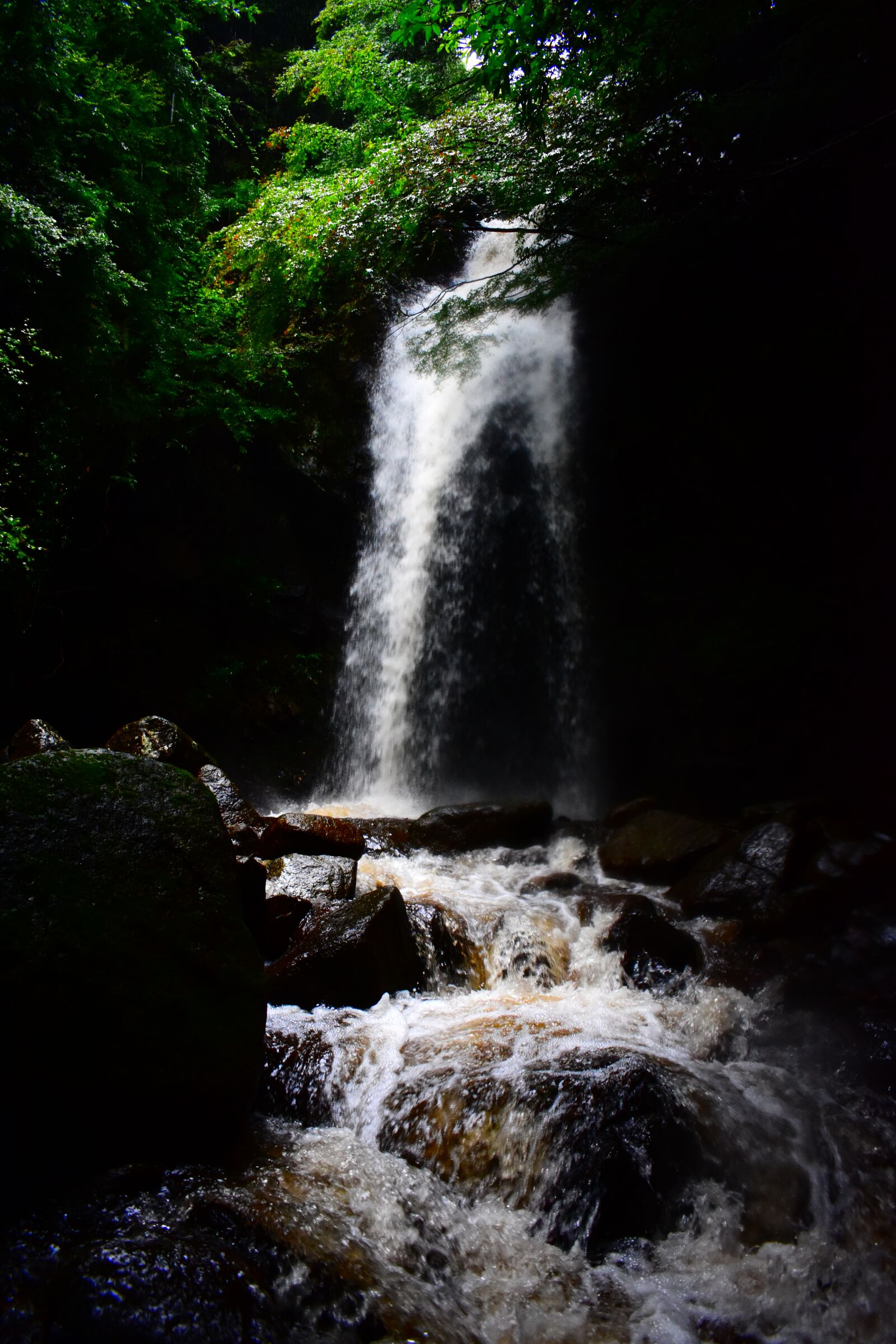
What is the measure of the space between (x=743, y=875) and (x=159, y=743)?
18.9 feet

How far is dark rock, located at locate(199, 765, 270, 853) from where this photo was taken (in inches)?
232

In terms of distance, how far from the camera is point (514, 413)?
40.1 ft

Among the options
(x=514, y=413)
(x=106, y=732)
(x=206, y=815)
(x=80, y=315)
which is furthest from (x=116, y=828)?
(x=514, y=413)

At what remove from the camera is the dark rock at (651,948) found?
4926mm

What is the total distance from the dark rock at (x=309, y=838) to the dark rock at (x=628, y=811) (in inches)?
129

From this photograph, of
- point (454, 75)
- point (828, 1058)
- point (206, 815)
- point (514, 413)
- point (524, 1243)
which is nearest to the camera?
point (524, 1243)

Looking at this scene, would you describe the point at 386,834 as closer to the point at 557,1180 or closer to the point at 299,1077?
the point at 299,1077

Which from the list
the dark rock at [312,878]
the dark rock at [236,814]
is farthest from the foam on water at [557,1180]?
the dark rock at [236,814]

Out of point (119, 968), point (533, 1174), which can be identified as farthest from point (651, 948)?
point (119, 968)

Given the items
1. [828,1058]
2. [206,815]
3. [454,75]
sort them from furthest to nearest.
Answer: [454,75], [828,1058], [206,815]

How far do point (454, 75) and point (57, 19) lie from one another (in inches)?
361

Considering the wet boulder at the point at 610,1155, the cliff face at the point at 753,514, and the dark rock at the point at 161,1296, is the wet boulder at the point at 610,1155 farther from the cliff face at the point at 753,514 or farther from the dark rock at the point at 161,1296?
the cliff face at the point at 753,514

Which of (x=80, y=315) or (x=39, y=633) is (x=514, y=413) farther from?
(x=39, y=633)

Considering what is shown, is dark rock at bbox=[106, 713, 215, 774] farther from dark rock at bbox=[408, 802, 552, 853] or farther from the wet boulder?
the wet boulder
